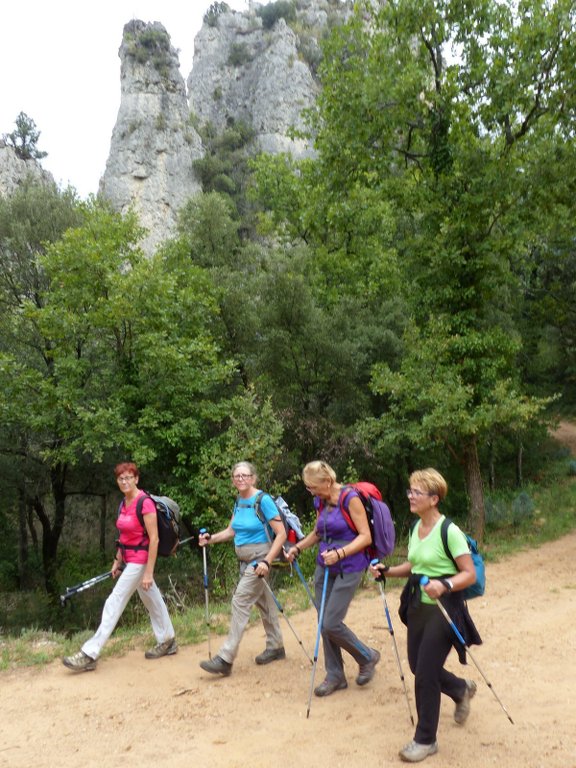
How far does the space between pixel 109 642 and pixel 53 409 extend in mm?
8180

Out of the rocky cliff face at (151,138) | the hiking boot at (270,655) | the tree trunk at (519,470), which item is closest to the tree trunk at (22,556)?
the tree trunk at (519,470)

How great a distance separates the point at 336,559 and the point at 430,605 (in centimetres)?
89

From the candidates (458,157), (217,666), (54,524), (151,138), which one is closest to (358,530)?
(217,666)


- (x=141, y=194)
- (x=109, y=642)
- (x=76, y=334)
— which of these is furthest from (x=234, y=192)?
(x=109, y=642)

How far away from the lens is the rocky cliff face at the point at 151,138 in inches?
1534

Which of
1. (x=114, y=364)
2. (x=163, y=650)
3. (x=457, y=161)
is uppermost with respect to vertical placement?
(x=457, y=161)

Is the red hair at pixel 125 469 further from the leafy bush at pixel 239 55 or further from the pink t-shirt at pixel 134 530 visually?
the leafy bush at pixel 239 55

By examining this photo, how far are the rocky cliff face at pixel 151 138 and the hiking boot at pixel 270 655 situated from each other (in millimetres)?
34457

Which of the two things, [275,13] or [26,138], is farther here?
[275,13]

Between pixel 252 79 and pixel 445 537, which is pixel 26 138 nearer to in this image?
pixel 252 79

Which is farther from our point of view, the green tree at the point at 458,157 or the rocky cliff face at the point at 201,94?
the rocky cliff face at the point at 201,94

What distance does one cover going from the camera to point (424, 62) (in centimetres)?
1159

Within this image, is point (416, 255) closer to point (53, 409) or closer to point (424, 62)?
point (424, 62)

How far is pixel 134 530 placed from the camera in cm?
554
